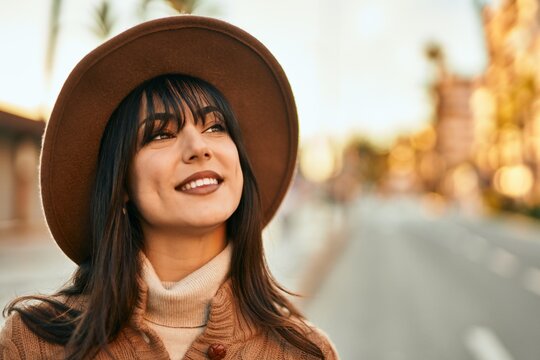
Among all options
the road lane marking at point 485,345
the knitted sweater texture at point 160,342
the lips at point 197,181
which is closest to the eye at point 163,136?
the lips at point 197,181

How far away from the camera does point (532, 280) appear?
1513cm

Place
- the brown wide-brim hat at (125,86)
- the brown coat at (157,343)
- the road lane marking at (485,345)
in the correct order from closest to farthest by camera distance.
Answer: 1. the brown coat at (157,343)
2. the brown wide-brim hat at (125,86)
3. the road lane marking at (485,345)

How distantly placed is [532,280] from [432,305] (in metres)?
4.59

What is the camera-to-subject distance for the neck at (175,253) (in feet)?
5.79

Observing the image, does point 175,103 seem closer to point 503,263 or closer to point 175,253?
point 175,253

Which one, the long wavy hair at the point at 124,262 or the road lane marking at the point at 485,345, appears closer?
the long wavy hair at the point at 124,262

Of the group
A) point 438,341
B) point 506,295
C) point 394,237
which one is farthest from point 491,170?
point 438,341

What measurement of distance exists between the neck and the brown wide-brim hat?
21 centimetres

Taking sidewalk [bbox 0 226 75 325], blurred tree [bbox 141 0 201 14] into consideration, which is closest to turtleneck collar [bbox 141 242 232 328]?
blurred tree [bbox 141 0 201 14]

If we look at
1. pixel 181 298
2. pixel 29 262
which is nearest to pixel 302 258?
pixel 29 262

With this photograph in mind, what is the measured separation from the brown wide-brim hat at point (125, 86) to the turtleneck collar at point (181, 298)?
0.87 ft

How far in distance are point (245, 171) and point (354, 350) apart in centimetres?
660

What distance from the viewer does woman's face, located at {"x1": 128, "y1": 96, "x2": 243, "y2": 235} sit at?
5.47 ft

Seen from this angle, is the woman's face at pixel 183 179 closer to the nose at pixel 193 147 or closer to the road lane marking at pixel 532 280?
the nose at pixel 193 147
